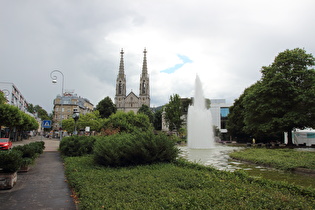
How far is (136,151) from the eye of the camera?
9922 millimetres

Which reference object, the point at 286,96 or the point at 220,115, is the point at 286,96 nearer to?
the point at 286,96

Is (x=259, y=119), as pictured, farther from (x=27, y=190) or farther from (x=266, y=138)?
(x=27, y=190)

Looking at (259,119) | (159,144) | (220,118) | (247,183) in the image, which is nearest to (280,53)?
(259,119)

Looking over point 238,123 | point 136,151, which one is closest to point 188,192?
point 136,151

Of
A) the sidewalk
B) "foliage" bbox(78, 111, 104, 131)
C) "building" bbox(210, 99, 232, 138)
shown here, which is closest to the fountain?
the sidewalk

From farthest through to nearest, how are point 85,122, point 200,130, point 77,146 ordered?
1. point 85,122
2. point 200,130
3. point 77,146

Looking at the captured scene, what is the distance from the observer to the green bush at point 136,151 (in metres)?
9.84

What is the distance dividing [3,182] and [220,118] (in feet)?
238

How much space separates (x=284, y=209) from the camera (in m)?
4.15

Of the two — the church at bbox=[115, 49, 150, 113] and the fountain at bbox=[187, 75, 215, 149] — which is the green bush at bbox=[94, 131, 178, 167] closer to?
the fountain at bbox=[187, 75, 215, 149]

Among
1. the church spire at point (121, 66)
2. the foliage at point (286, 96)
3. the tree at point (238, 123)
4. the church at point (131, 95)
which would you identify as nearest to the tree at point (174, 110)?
the tree at point (238, 123)

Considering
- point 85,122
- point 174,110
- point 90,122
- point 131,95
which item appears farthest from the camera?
point 131,95

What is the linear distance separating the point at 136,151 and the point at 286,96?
2237cm

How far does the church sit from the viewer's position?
111m
